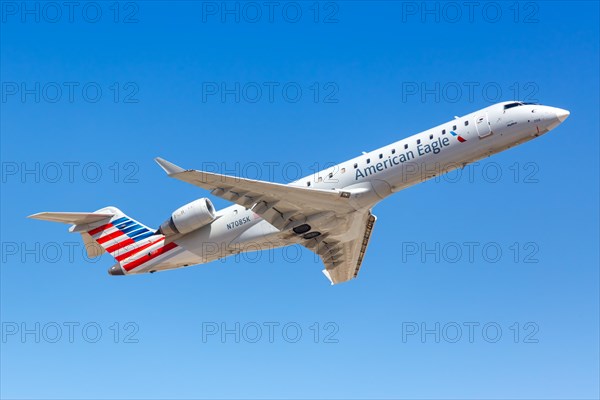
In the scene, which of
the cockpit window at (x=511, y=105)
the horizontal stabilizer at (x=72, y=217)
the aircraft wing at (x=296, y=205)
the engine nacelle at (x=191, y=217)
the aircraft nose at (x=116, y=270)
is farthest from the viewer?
the aircraft nose at (x=116, y=270)

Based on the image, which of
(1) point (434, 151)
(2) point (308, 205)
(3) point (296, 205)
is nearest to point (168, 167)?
(3) point (296, 205)

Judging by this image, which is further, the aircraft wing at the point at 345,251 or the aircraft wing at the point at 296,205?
the aircraft wing at the point at 345,251

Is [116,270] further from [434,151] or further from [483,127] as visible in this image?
[483,127]

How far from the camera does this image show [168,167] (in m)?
24.9

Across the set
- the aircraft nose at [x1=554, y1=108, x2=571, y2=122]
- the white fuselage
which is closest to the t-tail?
the white fuselage

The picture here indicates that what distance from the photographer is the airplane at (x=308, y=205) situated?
90.1ft

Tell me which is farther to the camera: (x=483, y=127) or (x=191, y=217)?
(x=191, y=217)

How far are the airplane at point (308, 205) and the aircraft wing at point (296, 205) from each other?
35mm

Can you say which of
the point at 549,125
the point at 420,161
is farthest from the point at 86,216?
the point at 549,125

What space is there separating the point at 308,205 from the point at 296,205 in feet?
1.39

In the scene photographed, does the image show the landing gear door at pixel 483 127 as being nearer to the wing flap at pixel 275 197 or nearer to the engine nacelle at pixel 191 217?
the wing flap at pixel 275 197

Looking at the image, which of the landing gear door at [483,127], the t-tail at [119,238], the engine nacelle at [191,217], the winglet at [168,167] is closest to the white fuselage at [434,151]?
the landing gear door at [483,127]

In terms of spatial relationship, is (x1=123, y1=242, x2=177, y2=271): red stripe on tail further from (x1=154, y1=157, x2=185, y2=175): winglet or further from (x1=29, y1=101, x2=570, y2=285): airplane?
(x1=154, y1=157, x2=185, y2=175): winglet

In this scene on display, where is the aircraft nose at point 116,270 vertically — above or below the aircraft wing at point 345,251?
below
